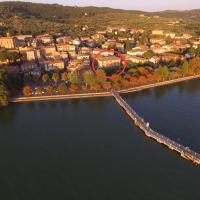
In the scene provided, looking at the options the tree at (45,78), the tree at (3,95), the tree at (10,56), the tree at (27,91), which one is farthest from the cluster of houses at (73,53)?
the tree at (3,95)

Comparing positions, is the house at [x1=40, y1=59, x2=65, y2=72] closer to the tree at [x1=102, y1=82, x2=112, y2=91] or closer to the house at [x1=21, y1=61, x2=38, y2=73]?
the house at [x1=21, y1=61, x2=38, y2=73]

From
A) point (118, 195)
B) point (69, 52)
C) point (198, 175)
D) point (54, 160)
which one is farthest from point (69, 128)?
point (69, 52)

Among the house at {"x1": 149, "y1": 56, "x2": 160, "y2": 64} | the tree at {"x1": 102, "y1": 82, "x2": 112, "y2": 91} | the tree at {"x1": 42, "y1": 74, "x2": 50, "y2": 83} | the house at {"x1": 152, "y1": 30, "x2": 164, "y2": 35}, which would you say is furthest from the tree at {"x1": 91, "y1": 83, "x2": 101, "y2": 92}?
the house at {"x1": 152, "y1": 30, "x2": 164, "y2": 35}

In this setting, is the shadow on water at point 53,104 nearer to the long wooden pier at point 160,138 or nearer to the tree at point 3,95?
the tree at point 3,95

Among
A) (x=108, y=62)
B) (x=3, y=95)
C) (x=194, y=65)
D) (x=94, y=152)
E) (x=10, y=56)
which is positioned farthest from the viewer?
(x=108, y=62)

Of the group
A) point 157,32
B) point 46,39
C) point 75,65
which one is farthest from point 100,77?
point 157,32

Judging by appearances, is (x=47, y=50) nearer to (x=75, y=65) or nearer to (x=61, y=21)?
(x=75, y=65)

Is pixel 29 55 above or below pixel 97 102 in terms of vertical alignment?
above
